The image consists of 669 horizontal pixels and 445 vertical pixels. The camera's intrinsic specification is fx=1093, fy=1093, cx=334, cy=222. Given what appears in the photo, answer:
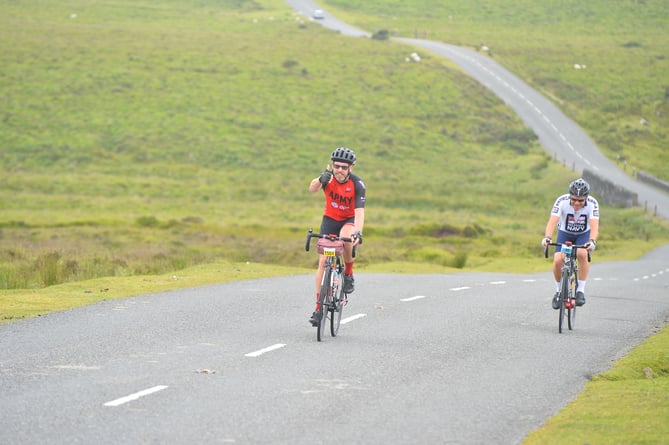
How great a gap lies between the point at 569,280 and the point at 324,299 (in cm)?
445

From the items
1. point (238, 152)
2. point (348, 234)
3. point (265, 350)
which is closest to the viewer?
point (265, 350)

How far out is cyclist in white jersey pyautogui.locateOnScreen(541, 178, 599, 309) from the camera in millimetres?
16219

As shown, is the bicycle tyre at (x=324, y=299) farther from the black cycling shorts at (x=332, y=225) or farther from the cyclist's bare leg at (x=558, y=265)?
the cyclist's bare leg at (x=558, y=265)

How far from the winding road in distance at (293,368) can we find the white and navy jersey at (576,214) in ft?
5.19

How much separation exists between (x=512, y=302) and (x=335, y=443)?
12.3 metres

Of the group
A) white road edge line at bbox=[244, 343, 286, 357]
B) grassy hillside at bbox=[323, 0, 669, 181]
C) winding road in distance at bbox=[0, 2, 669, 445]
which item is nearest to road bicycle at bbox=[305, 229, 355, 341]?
winding road in distance at bbox=[0, 2, 669, 445]

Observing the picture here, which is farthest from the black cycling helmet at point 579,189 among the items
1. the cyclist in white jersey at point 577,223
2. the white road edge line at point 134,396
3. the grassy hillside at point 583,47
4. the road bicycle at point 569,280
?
the grassy hillside at point 583,47

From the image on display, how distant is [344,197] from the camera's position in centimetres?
1419

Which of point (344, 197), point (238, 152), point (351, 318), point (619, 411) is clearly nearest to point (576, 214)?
point (351, 318)

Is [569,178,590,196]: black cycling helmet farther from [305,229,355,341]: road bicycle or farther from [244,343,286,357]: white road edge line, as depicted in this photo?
[244,343,286,357]: white road edge line

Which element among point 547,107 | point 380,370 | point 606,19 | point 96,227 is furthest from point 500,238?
point 606,19

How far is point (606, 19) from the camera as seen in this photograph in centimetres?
13575

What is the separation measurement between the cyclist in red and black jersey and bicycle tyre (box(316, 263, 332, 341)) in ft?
0.34

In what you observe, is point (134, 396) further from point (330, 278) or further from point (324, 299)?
point (330, 278)
